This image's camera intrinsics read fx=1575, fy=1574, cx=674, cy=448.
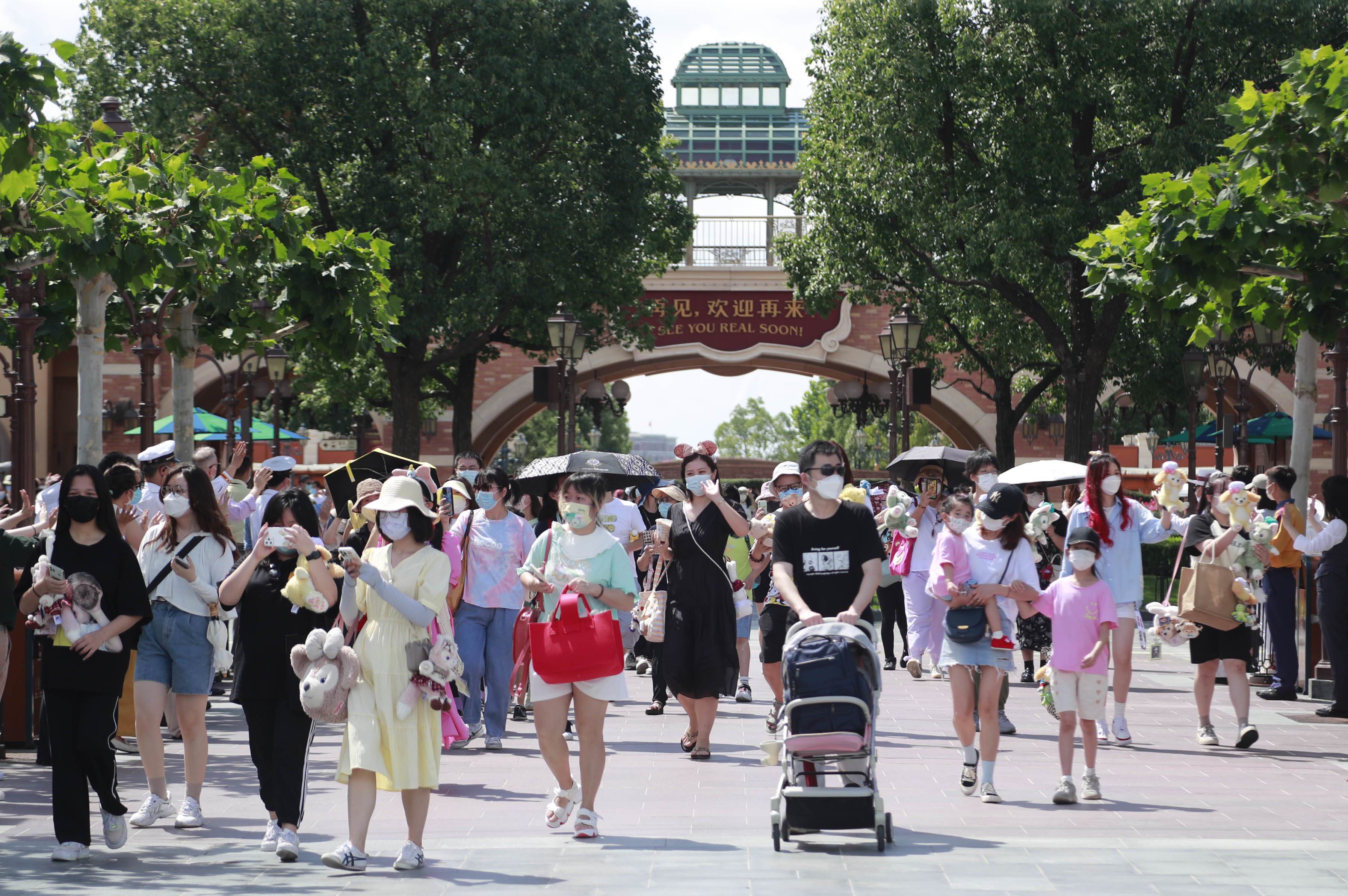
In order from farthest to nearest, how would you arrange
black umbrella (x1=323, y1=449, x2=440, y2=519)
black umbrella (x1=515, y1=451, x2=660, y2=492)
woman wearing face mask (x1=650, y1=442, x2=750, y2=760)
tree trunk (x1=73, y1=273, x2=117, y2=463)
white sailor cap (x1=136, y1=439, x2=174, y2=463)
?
1. white sailor cap (x1=136, y1=439, x2=174, y2=463)
2. black umbrella (x1=515, y1=451, x2=660, y2=492)
3. tree trunk (x1=73, y1=273, x2=117, y2=463)
4. black umbrella (x1=323, y1=449, x2=440, y2=519)
5. woman wearing face mask (x1=650, y1=442, x2=750, y2=760)

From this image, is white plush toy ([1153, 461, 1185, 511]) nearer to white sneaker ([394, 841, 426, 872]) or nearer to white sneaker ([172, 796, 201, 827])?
white sneaker ([394, 841, 426, 872])

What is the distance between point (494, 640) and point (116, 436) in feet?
96.2

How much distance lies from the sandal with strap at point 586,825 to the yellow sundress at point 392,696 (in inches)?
34.8

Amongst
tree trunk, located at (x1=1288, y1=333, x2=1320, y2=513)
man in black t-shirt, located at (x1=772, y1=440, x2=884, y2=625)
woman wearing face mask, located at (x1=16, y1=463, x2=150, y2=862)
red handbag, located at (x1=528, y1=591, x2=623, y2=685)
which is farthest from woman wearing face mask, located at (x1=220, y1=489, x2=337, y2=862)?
tree trunk, located at (x1=1288, y1=333, x2=1320, y2=513)

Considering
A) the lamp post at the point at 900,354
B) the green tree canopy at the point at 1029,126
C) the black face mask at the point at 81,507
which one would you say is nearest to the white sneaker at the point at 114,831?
the black face mask at the point at 81,507

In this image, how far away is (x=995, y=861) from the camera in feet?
21.9

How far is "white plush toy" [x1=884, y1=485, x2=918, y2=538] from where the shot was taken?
1006cm

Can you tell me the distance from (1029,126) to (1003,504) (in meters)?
16.4

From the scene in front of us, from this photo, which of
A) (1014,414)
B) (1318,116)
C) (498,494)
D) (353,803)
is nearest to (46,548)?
(498,494)

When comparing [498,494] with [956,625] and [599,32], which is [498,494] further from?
[599,32]

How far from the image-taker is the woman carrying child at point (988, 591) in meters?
8.07

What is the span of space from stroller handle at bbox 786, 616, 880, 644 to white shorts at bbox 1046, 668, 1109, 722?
1.34m

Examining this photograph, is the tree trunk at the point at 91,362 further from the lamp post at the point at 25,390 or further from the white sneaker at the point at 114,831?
the white sneaker at the point at 114,831

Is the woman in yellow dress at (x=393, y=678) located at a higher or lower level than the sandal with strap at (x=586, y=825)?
higher
